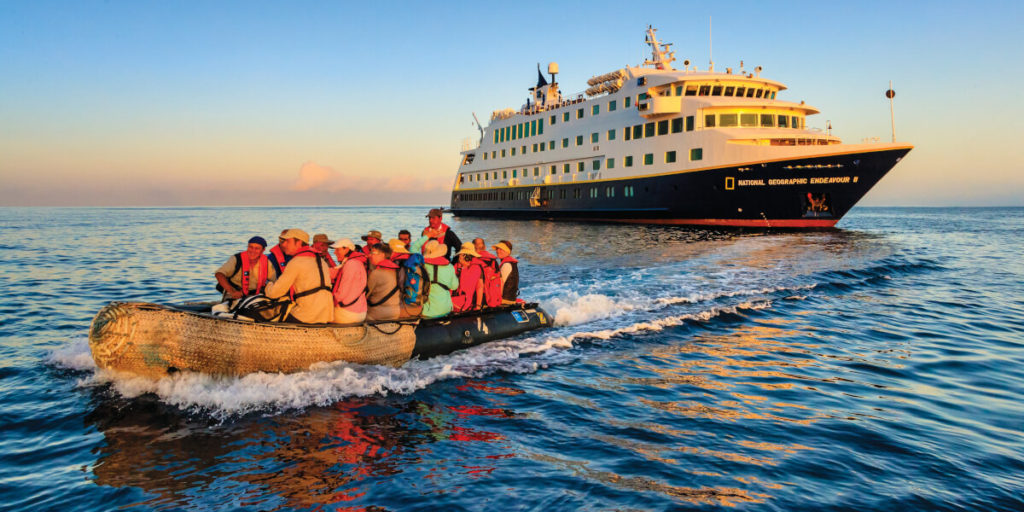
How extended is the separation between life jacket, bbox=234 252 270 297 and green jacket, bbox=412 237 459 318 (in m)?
2.35

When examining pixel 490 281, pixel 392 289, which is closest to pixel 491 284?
pixel 490 281

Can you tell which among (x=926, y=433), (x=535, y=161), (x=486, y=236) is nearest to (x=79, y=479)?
(x=926, y=433)

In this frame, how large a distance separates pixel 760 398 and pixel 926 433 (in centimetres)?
163

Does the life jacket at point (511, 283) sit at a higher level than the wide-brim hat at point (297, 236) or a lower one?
lower

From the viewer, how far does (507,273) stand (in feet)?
32.9

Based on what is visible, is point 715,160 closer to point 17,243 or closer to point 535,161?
point 535,161

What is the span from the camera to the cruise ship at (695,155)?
93.8 ft

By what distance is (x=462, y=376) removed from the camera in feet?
24.8

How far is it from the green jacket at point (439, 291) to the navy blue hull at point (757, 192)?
82.9 feet

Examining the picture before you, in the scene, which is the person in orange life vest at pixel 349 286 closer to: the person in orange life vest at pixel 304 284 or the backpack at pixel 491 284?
the person in orange life vest at pixel 304 284

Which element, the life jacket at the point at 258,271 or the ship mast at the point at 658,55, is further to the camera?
the ship mast at the point at 658,55

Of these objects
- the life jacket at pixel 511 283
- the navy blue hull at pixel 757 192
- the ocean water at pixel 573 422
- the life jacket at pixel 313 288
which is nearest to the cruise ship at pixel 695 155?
the navy blue hull at pixel 757 192

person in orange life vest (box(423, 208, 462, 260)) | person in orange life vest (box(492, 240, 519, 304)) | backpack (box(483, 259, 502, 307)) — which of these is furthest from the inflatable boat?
person in orange life vest (box(492, 240, 519, 304))

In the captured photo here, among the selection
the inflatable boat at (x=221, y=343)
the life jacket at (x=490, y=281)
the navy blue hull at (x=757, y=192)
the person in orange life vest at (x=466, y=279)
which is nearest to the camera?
the inflatable boat at (x=221, y=343)
